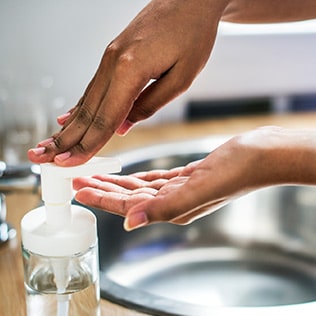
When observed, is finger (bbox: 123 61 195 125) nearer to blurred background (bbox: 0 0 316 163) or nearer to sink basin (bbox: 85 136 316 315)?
sink basin (bbox: 85 136 316 315)

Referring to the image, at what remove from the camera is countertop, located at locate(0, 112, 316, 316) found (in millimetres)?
711

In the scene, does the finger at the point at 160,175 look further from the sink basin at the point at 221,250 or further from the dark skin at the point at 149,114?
the sink basin at the point at 221,250

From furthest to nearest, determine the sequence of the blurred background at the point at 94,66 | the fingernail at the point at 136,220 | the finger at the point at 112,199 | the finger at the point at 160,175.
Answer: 1. the blurred background at the point at 94,66
2. the finger at the point at 160,175
3. the finger at the point at 112,199
4. the fingernail at the point at 136,220

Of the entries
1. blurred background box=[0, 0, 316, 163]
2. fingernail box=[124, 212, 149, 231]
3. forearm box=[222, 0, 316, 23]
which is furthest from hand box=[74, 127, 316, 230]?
blurred background box=[0, 0, 316, 163]

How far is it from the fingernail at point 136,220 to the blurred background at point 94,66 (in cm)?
58

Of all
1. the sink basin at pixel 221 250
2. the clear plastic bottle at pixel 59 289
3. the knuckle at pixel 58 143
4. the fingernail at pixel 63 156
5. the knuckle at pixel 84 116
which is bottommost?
the sink basin at pixel 221 250

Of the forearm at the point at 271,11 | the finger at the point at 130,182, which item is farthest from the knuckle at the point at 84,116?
the forearm at the point at 271,11

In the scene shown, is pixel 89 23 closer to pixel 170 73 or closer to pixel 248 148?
pixel 170 73

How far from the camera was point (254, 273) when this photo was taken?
3.55 ft

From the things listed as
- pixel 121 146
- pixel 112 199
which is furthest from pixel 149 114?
pixel 121 146

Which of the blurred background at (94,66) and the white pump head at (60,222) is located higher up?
the blurred background at (94,66)

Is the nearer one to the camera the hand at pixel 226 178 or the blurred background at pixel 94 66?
the hand at pixel 226 178

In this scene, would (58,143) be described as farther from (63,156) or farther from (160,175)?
(160,175)

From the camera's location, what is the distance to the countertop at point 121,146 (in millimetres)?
711
